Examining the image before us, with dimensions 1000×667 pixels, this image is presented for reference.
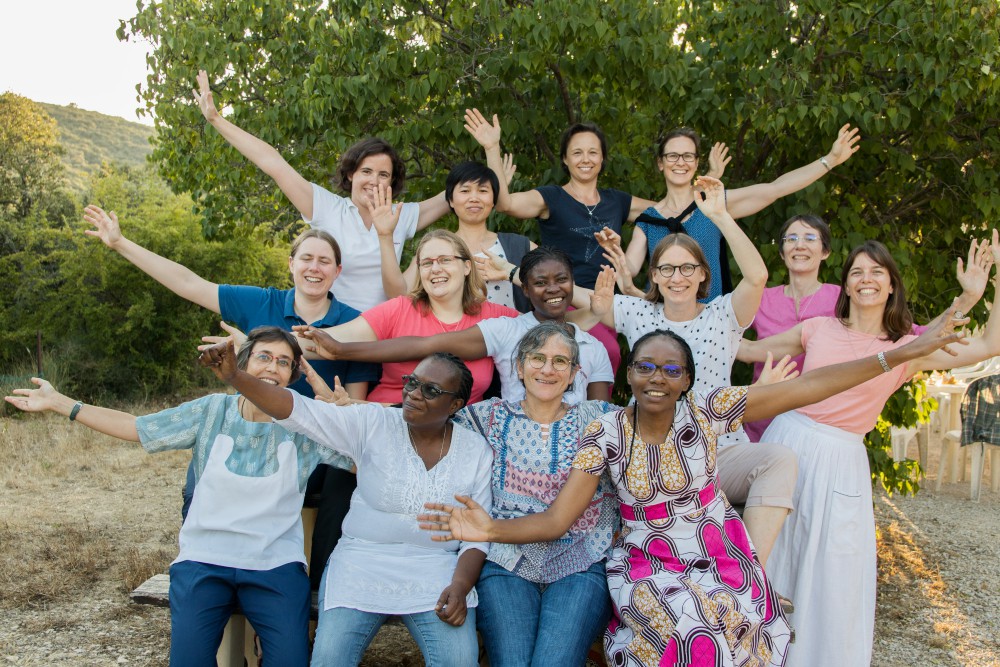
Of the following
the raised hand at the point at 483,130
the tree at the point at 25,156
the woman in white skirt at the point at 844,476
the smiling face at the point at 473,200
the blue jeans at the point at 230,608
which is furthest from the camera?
the tree at the point at 25,156

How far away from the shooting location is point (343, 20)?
16.8 ft

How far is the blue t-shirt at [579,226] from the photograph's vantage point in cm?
475

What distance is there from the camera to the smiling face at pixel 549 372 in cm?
345

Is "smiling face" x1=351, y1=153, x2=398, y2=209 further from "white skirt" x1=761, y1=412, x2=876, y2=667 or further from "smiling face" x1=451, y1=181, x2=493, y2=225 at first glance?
"white skirt" x1=761, y1=412, x2=876, y2=667

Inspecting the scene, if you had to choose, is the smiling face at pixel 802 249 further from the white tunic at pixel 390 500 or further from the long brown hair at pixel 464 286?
the white tunic at pixel 390 500

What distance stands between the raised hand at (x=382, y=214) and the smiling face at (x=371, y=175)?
0.06 m

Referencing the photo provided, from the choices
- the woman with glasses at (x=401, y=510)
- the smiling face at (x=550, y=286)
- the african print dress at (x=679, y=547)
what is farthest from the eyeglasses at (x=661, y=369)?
the smiling face at (x=550, y=286)

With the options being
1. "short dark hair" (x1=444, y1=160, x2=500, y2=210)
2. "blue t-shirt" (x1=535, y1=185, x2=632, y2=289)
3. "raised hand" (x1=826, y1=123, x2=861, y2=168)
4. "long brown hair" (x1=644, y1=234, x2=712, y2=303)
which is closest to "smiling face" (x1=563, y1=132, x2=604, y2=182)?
"blue t-shirt" (x1=535, y1=185, x2=632, y2=289)

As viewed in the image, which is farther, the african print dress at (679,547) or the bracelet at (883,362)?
the bracelet at (883,362)

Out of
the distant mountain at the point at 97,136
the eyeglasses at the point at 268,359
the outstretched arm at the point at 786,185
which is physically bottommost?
the eyeglasses at the point at 268,359

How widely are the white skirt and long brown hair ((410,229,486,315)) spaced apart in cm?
165

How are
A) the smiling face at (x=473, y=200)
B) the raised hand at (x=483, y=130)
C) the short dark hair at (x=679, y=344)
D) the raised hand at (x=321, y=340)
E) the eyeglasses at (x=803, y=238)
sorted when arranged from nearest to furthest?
the short dark hair at (x=679, y=344) → the raised hand at (x=321, y=340) → the eyeglasses at (x=803, y=238) → the smiling face at (x=473, y=200) → the raised hand at (x=483, y=130)

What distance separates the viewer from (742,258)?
12.8 feet

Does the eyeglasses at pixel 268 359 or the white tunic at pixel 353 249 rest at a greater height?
the white tunic at pixel 353 249
